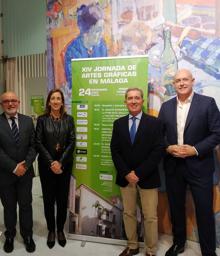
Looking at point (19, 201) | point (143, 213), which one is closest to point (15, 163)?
point (19, 201)

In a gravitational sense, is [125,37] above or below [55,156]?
above

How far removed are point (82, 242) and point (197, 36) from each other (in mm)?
2264

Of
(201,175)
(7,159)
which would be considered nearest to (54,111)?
(7,159)

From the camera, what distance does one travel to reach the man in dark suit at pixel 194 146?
2426 mm

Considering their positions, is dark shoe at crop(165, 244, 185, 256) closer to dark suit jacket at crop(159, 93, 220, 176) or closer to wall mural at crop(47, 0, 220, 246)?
wall mural at crop(47, 0, 220, 246)

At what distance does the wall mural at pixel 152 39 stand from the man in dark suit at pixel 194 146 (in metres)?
0.33

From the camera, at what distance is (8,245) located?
109 inches

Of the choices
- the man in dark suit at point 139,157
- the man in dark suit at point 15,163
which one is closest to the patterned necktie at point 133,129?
the man in dark suit at point 139,157

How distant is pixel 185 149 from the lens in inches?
95.7

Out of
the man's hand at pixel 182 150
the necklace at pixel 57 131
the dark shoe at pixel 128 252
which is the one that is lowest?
the dark shoe at pixel 128 252

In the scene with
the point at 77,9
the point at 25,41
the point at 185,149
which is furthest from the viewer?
the point at 25,41

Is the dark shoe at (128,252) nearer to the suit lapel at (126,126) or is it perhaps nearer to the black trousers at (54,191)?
the black trousers at (54,191)

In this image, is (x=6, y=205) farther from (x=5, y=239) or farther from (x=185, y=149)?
(x=185, y=149)

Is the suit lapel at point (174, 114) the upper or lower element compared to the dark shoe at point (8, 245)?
upper
